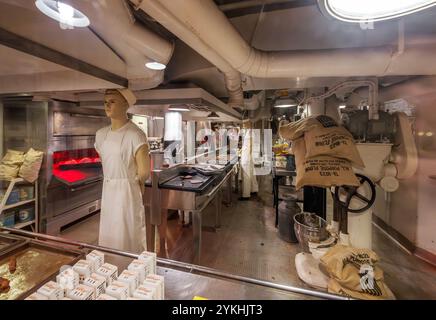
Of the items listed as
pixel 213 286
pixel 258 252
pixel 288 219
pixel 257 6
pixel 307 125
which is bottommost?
pixel 258 252

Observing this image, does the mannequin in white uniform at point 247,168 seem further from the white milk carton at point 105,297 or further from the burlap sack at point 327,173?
the white milk carton at point 105,297

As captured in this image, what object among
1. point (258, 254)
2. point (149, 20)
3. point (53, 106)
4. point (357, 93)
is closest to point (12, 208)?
point (53, 106)

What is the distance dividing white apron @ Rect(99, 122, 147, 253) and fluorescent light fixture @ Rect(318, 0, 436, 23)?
4.64 ft

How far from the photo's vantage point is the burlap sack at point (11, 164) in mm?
2182

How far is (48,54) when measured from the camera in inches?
39.2

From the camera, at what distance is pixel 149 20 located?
128cm

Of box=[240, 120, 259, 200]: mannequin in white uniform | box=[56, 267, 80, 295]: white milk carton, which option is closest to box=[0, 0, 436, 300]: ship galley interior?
box=[56, 267, 80, 295]: white milk carton

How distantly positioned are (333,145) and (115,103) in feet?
5.47

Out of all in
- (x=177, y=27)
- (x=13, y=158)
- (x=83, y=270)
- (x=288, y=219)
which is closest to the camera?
(x=83, y=270)

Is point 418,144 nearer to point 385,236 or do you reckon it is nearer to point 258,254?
point 385,236

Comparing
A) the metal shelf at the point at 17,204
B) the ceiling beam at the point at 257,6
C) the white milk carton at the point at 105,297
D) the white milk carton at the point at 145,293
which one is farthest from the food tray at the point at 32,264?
the metal shelf at the point at 17,204

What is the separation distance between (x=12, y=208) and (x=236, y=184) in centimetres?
396

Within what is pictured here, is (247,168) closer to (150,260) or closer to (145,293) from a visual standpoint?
(150,260)

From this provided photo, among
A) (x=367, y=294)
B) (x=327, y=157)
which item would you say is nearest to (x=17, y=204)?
(x=327, y=157)
